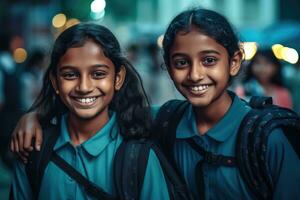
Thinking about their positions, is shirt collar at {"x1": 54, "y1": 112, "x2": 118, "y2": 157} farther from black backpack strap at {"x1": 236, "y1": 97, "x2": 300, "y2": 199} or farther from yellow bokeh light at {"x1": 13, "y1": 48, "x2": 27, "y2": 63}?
yellow bokeh light at {"x1": 13, "y1": 48, "x2": 27, "y2": 63}

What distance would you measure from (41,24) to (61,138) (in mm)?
25336

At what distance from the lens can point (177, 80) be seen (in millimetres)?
3193

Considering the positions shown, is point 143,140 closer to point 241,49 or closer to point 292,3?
point 241,49

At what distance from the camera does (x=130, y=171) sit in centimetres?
300

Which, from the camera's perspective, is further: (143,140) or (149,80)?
(149,80)

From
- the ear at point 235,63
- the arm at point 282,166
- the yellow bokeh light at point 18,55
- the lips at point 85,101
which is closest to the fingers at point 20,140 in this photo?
the lips at point 85,101

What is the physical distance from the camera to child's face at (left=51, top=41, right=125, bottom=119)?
3.15m

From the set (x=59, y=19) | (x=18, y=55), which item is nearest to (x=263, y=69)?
(x=18, y=55)

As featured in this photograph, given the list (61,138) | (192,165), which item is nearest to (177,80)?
(192,165)

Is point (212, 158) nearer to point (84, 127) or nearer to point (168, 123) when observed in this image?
point (168, 123)

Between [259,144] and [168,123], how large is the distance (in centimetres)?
58

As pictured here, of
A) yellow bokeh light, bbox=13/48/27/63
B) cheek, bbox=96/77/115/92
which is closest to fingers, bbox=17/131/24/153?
cheek, bbox=96/77/115/92

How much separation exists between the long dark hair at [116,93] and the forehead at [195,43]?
32 cm

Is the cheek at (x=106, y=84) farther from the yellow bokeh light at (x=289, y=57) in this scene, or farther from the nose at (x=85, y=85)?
the yellow bokeh light at (x=289, y=57)
